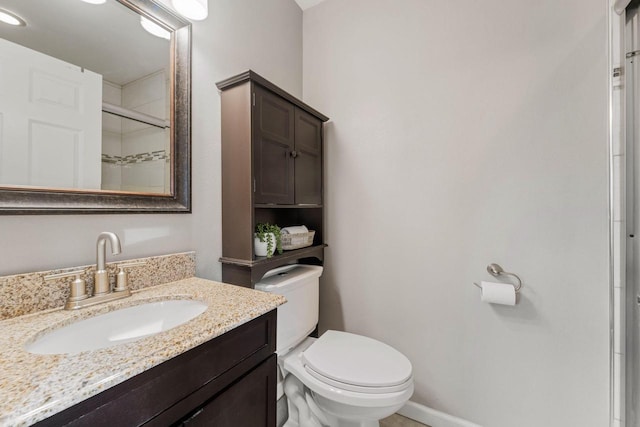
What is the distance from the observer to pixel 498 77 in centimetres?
Answer: 132

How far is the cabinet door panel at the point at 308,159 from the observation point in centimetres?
151

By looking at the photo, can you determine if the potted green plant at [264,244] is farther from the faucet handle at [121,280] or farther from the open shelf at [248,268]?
the faucet handle at [121,280]

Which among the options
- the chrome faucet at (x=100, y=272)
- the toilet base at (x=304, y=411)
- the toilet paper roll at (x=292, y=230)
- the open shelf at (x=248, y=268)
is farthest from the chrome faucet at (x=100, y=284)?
the toilet base at (x=304, y=411)

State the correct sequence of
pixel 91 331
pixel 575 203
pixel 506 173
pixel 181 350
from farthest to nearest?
pixel 506 173 < pixel 575 203 < pixel 91 331 < pixel 181 350

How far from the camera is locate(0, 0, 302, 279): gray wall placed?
2.61ft

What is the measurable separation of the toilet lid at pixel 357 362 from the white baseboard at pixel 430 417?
1.73 ft

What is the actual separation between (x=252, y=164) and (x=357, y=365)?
98 cm

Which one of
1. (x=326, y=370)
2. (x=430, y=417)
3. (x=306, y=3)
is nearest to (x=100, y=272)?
(x=326, y=370)

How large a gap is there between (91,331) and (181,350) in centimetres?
40

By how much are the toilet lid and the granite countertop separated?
50 centimetres

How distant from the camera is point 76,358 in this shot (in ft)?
1.73

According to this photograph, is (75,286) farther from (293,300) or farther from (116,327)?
(293,300)

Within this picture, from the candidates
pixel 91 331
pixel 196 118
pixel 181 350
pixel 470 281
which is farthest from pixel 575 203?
pixel 91 331

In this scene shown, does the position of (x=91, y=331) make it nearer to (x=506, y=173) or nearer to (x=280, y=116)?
(x=280, y=116)
